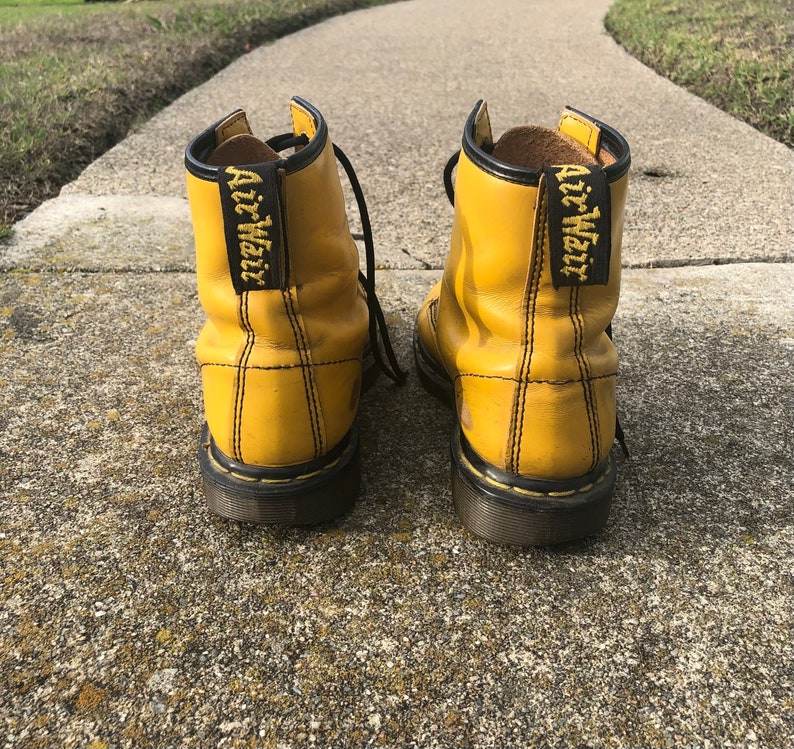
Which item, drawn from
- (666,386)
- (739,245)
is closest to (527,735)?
(666,386)

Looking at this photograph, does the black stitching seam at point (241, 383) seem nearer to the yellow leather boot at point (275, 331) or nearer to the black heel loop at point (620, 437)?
Result: the yellow leather boot at point (275, 331)

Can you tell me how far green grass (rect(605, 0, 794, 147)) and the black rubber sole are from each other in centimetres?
330

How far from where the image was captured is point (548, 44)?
6219 mm

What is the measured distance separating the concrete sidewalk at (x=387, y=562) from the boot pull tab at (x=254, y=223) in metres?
0.48

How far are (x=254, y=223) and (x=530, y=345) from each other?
0.49 meters

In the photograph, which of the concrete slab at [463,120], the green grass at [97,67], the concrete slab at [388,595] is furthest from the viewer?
the green grass at [97,67]

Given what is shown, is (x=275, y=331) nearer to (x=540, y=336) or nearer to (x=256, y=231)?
(x=256, y=231)

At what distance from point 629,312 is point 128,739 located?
5.62 feet

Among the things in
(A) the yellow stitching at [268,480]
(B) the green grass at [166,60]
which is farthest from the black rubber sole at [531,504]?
(B) the green grass at [166,60]

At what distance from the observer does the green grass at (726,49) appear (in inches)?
161

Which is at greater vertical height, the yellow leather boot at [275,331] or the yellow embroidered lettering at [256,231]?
the yellow embroidered lettering at [256,231]

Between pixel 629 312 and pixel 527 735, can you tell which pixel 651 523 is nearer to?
pixel 527 735

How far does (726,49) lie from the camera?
4922 mm

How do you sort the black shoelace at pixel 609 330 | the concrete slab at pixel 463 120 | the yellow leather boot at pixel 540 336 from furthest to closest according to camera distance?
the concrete slab at pixel 463 120 → the black shoelace at pixel 609 330 → the yellow leather boot at pixel 540 336
